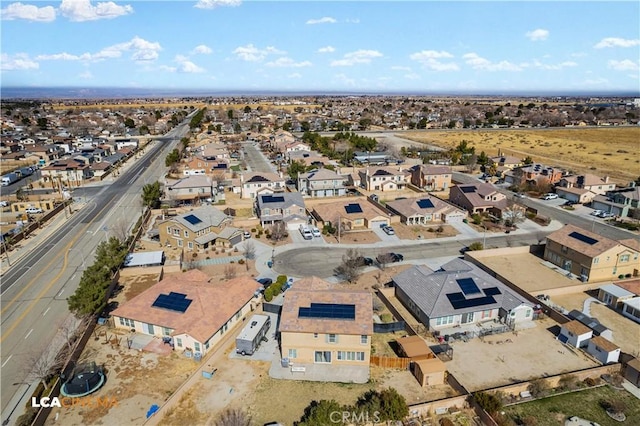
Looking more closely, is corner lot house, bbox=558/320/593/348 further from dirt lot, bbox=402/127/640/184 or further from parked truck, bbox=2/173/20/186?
parked truck, bbox=2/173/20/186

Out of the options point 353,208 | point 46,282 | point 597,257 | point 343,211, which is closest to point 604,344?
point 597,257

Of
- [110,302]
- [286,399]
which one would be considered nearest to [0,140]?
[110,302]

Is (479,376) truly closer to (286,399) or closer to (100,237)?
(286,399)

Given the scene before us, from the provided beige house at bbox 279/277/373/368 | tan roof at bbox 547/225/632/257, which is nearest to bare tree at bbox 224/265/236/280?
beige house at bbox 279/277/373/368

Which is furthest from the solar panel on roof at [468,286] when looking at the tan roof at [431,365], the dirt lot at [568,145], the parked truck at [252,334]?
the dirt lot at [568,145]

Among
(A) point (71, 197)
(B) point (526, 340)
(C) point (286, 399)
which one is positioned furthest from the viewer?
(A) point (71, 197)

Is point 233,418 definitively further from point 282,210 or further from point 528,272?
point 282,210
